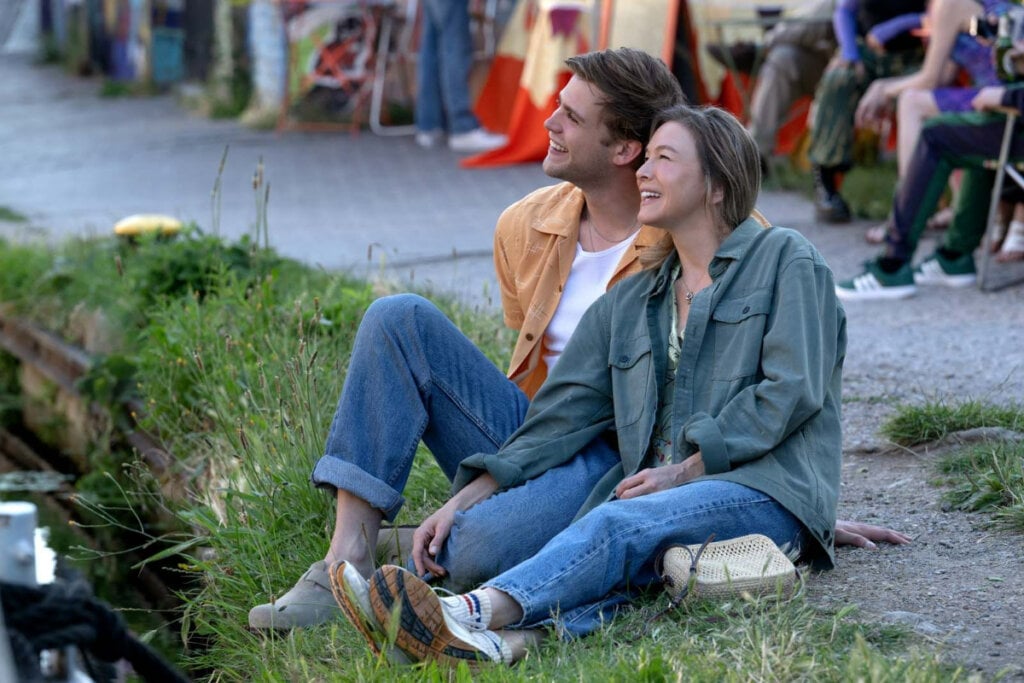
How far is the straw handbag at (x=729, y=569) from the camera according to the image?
3.03 m

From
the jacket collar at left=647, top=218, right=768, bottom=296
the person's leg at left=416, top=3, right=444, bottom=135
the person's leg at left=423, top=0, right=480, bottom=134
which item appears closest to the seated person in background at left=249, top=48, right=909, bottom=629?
the jacket collar at left=647, top=218, right=768, bottom=296

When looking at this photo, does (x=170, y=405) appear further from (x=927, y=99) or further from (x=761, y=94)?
(x=761, y=94)

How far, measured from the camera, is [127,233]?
659cm

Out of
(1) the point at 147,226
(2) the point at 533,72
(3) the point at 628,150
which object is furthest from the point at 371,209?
(3) the point at 628,150

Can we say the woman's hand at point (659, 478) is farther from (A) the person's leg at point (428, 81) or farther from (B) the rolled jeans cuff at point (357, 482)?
(A) the person's leg at point (428, 81)

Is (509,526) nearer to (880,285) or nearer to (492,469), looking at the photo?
(492,469)

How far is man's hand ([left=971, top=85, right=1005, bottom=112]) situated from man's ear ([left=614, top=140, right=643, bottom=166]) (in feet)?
10.0

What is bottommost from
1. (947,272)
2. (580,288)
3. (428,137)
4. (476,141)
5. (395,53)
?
(428,137)

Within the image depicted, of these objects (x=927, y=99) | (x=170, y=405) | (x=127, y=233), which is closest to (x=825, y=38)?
(x=927, y=99)

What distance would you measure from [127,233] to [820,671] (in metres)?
4.68

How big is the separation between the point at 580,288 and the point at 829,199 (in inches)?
184

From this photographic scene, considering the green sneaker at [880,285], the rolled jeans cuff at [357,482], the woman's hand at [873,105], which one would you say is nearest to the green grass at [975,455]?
the rolled jeans cuff at [357,482]

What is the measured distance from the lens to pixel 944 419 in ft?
14.0

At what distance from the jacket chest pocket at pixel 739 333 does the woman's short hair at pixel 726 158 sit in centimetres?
24
